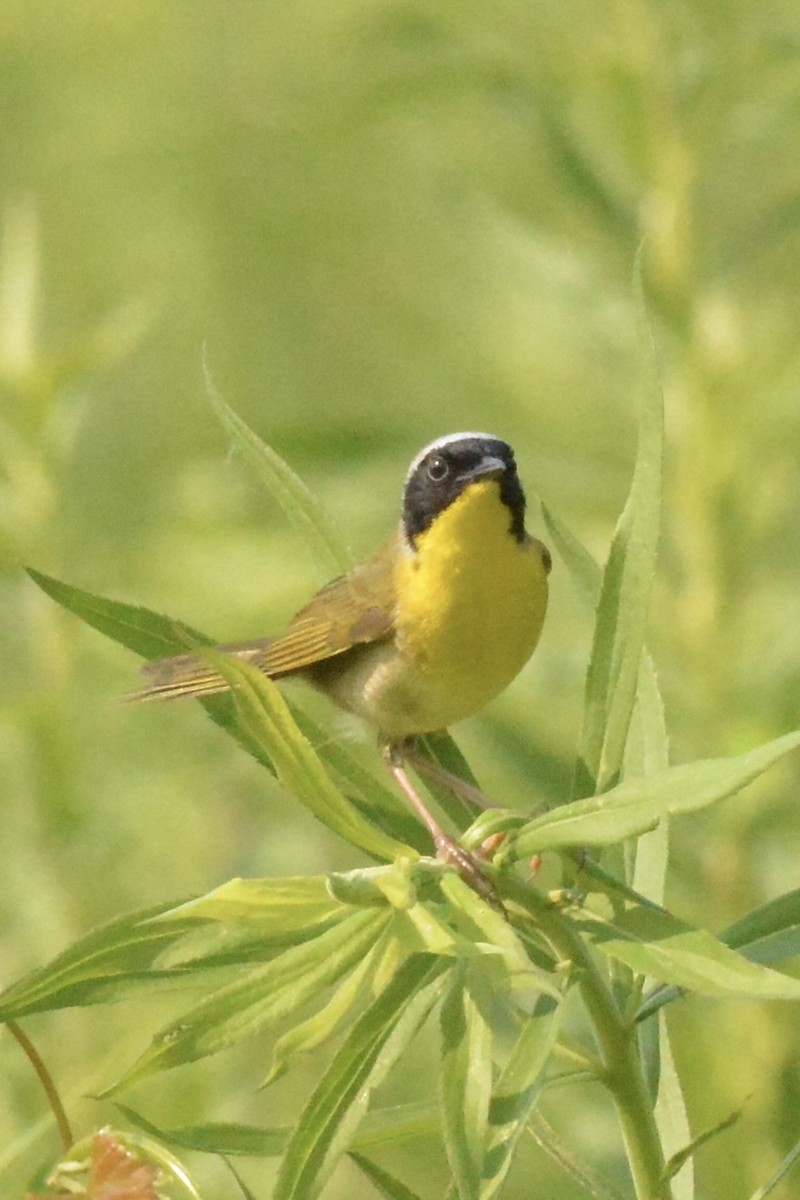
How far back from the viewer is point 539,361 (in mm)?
3859

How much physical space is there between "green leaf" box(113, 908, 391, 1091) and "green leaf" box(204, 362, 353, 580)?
531 millimetres

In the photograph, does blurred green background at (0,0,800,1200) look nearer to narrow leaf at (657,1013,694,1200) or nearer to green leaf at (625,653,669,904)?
narrow leaf at (657,1013,694,1200)

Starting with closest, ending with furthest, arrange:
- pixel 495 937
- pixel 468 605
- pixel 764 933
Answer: pixel 495 937 < pixel 764 933 < pixel 468 605

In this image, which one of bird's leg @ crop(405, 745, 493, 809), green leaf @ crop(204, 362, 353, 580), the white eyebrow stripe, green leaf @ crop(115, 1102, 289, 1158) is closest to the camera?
green leaf @ crop(115, 1102, 289, 1158)

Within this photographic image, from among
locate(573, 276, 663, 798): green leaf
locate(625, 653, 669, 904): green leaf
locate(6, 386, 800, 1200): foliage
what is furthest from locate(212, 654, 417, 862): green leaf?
locate(625, 653, 669, 904): green leaf

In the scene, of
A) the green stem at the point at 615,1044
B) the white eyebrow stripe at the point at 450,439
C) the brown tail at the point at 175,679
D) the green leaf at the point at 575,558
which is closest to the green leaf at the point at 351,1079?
the green stem at the point at 615,1044

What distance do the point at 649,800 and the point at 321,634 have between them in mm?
1640

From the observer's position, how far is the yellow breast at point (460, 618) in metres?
2.97

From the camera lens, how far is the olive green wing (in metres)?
2.97

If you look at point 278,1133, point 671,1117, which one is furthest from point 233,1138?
point 671,1117

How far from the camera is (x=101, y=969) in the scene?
163cm

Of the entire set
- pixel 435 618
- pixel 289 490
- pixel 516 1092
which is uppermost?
pixel 289 490

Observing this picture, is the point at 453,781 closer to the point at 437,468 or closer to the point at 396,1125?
the point at 396,1125

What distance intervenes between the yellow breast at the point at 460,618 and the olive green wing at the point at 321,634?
0.03m
